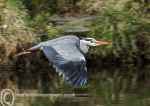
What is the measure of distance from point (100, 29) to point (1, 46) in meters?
1.77

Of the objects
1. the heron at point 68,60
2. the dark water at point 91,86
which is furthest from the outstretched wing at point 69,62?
the dark water at point 91,86

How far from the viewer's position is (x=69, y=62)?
23.4 ft

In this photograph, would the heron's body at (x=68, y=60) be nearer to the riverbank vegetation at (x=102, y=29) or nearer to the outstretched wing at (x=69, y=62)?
the outstretched wing at (x=69, y=62)

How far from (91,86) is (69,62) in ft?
7.39

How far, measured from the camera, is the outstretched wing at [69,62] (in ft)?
23.2

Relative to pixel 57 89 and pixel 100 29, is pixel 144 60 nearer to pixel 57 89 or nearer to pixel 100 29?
pixel 100 29

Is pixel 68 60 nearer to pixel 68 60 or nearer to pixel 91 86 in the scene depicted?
pixel 68 60

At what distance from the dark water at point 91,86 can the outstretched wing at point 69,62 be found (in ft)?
2.76

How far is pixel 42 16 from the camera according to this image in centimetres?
1184

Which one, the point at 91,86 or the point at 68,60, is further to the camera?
the point at 91,86

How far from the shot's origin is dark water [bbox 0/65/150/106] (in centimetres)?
831

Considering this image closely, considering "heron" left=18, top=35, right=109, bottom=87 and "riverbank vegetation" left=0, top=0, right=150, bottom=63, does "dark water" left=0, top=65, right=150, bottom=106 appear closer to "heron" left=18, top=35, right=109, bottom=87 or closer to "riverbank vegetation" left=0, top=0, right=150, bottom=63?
"riverbank vegetation" left=0, top=0, right=150, bottom=63

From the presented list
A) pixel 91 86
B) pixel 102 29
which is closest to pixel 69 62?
pixel 91 86

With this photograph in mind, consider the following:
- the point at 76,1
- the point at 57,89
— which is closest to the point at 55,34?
the point at 76,1
